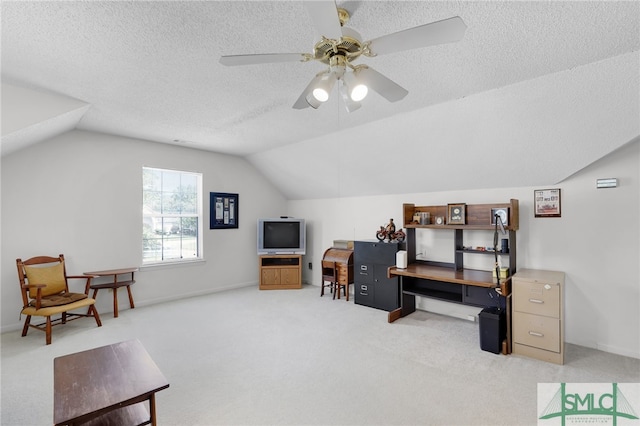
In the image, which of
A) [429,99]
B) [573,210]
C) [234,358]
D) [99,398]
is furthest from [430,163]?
[99,398]

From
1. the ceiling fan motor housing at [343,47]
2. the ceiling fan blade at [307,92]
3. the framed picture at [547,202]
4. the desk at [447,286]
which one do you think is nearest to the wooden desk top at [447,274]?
the desk at [447,286]

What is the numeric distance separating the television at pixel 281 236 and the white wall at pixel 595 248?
10.4 ft

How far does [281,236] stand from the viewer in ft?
19.1

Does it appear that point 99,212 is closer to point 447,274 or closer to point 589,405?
point 447,274

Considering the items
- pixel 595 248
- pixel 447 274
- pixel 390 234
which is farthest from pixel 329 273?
pixel 595 248

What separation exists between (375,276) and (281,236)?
6.72 feet

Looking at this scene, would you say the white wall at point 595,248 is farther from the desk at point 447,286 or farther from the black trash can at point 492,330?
the black trash can at point 492,330

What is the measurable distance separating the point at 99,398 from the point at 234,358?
1.40 metres

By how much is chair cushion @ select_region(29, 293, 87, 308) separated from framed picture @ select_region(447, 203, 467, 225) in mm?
4494

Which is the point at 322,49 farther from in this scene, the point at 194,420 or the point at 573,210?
the point at 573,210

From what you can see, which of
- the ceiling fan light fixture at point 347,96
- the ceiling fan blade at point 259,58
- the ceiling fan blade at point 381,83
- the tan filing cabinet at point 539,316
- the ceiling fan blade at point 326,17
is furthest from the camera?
the tan filing cabinet at point 539,316

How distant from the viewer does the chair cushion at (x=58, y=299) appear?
11.0ft

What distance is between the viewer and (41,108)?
274 centimetres

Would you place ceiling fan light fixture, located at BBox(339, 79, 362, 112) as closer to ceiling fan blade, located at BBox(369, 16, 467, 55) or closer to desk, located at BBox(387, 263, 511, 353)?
ceiling fan blade, located at BBox(369, 16, 467, 55)
